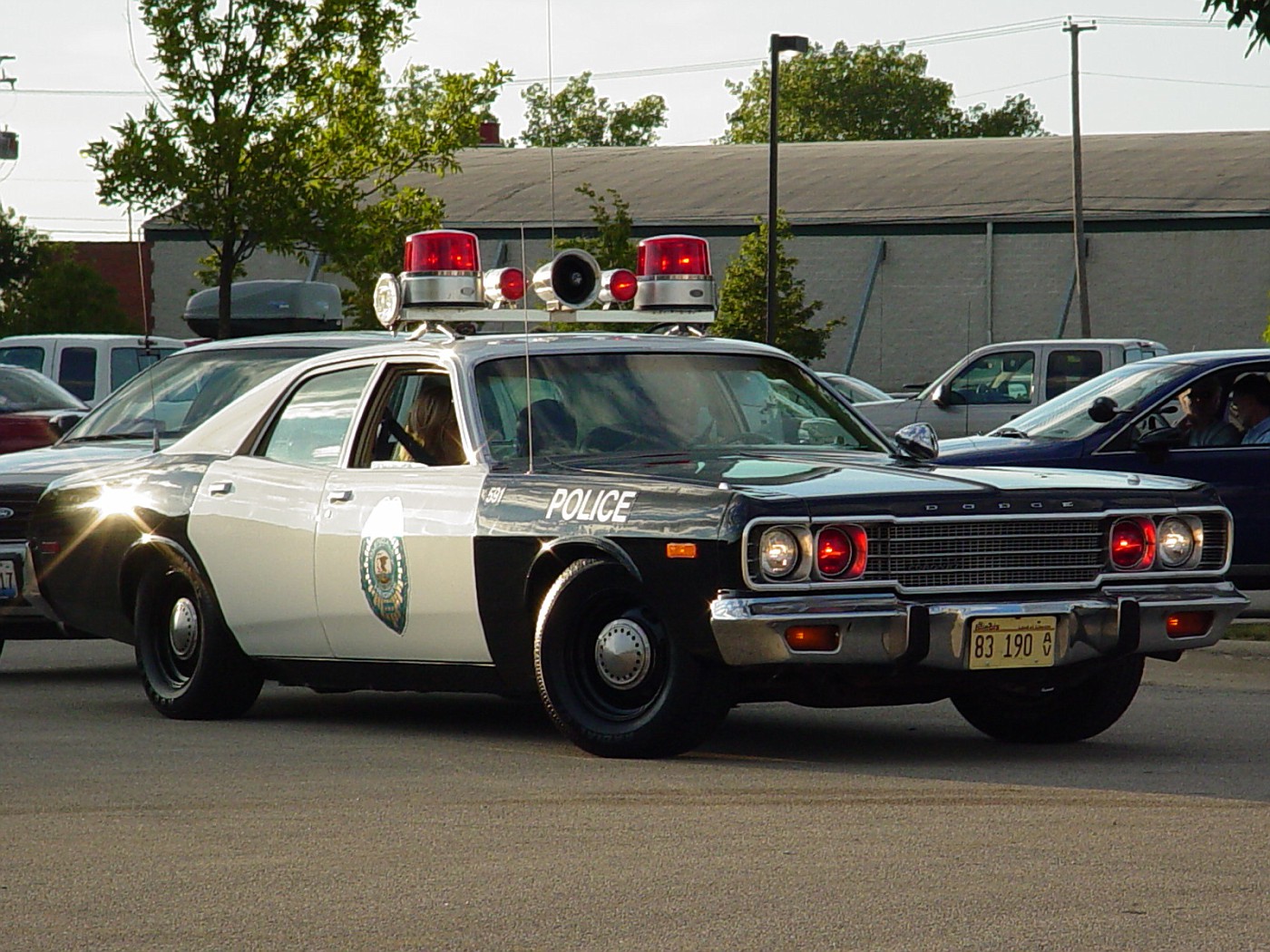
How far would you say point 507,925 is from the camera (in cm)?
525

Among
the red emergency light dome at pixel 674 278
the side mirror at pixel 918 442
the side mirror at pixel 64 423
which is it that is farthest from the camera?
the side mirror at pixel 64 423

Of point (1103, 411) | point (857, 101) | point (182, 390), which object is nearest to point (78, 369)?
point (182, 390)

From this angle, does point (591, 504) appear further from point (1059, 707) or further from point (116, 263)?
point (116, 263)

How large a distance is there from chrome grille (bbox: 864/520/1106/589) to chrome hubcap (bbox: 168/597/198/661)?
128 inches

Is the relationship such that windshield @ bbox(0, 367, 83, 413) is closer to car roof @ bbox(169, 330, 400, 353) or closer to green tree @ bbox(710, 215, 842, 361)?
car roof @ bbox(169, 330, 400, 353)

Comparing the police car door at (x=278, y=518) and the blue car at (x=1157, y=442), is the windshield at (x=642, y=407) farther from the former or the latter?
the blue car at (x=1157, y=442)

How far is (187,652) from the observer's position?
31.5ft

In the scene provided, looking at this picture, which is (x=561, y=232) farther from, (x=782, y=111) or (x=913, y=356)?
(x=782, y=111)

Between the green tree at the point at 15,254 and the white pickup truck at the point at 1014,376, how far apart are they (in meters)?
52.8

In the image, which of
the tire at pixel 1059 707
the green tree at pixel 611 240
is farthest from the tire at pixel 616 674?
the green tree at pixel 611 240

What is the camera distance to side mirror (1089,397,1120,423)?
13180 millimetres

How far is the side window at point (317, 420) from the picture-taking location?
9.20 meters

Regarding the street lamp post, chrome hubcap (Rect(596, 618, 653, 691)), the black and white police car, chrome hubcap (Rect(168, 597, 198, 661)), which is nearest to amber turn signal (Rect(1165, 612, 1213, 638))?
the black and white police car

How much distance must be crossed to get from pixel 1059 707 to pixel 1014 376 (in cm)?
1664
